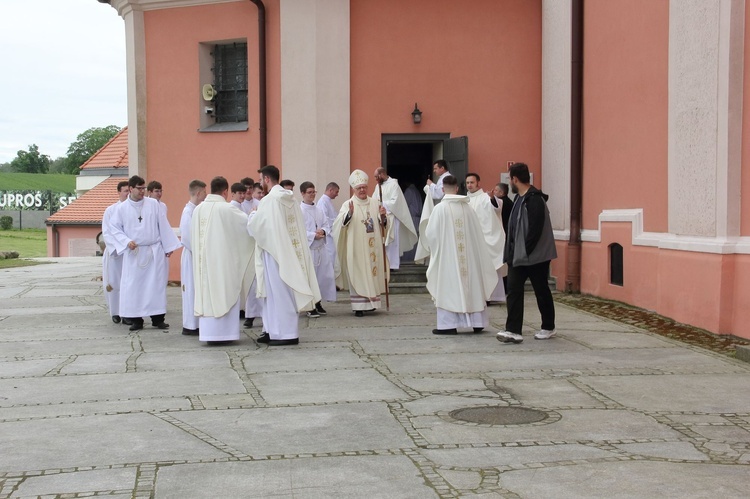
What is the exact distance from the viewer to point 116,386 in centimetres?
814

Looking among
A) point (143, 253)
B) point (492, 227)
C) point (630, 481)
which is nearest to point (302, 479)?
point (630, 481)

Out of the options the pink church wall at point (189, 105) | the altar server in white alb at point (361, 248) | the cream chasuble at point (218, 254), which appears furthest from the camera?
the pink church wall at point (189, 105)

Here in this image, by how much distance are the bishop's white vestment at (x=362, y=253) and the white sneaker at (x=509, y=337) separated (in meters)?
3.20

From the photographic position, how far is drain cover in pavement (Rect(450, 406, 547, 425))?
21.7 ft

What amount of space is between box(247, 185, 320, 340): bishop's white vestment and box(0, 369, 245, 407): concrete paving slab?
70.3 inches

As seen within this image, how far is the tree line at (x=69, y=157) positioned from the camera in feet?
352

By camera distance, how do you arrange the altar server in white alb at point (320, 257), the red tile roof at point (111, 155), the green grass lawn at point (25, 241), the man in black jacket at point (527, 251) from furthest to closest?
the green grass lawn at point (25, 241) < the red tile roof at point (111, 155) < the altar server in white alb at point (320, 257) < the man in black jacket at point (527, 251)

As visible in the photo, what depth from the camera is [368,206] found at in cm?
1392

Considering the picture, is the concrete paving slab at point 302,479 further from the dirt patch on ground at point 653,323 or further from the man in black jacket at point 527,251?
the dirt patch on ground at point 653,323

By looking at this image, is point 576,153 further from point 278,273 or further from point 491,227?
point 278,273

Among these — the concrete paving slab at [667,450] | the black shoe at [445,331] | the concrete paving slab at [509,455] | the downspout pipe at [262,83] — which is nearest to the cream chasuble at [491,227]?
A: the black shoe at [445,331]

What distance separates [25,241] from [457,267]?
49748mm

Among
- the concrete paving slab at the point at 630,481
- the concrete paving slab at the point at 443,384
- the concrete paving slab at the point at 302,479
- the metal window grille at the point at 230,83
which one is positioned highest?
the metal window grille at the point at 230,83

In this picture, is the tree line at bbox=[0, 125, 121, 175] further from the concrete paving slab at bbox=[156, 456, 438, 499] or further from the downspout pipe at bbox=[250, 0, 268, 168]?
the concrete paving slab at bbox=[156, 456, 438, 499]
